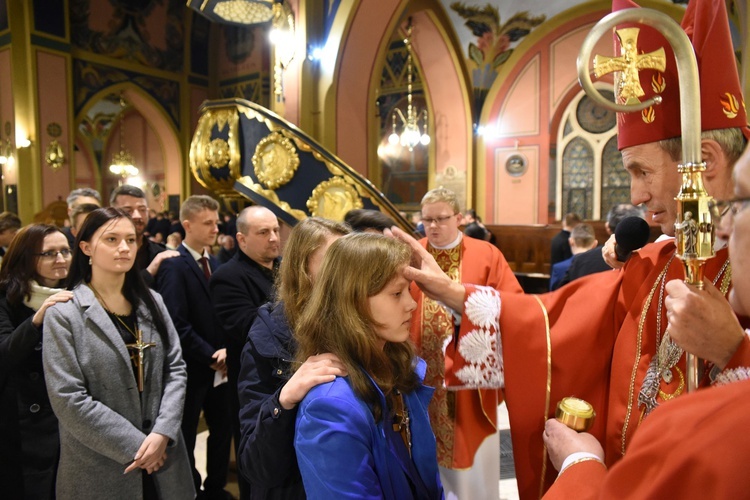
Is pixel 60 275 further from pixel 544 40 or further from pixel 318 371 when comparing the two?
pixel 544 40

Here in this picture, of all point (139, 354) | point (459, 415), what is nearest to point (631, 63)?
point (459, 415)

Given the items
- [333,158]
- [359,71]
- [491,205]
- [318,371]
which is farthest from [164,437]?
[491,205]

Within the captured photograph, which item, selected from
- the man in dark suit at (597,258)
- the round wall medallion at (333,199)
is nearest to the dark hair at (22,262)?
the round wall medallion at (333,199)

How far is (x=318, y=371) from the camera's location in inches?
49.7

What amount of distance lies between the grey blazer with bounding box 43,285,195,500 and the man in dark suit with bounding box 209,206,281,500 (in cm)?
63

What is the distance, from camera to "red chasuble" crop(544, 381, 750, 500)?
61cm

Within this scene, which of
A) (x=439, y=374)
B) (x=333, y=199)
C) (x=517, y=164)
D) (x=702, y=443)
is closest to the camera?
(x=702, y=443)

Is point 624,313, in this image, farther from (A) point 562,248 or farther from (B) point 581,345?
(A) point 562,248

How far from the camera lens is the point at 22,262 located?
2508 millimetres

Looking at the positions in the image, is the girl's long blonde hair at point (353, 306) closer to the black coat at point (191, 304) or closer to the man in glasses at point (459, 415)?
the man in glasses at point (459, 415)

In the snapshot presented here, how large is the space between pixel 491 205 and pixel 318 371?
11.2 m

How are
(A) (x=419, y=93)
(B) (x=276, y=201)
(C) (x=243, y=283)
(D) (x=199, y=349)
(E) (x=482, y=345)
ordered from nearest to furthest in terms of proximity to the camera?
(E) (x=482, y=345), (C) (x=243, y=283), (D) (x=199, y=349), (B) (x=276, y=201), (A) (x=419, y=93)

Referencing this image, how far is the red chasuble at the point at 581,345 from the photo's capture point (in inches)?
52.3

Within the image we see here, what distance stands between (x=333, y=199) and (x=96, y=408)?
115 inches
